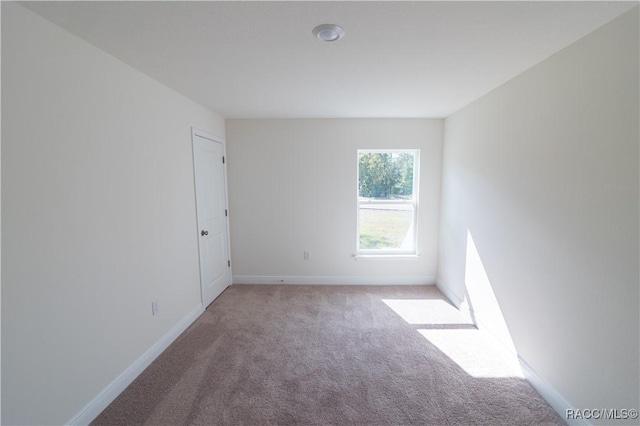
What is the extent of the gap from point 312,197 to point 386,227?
116 cm

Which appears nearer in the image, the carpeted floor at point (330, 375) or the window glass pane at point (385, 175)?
the carpeted floor at point (330, 375)

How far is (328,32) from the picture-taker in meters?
1.52

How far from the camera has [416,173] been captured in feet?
12.6

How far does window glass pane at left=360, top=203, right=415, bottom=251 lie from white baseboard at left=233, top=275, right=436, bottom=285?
0.44 metres

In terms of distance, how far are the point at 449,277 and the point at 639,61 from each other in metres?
2.67

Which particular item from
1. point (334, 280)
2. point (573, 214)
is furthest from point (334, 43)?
point (334, 280)

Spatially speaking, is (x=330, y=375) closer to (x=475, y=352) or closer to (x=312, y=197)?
(x=475, y=352)

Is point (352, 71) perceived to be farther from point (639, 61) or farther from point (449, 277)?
point (449, 277)

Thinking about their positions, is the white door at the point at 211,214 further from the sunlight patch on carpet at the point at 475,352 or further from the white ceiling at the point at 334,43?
the sunlight patch on carpet at the point at 475,352

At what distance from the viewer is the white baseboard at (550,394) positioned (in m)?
1.68

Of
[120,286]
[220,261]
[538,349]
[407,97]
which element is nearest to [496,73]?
[407,97]

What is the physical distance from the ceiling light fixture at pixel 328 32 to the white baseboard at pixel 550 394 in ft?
8.62

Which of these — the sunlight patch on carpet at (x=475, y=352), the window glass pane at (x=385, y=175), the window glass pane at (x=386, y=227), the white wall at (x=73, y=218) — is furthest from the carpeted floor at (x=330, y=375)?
the window glass pane at (x=385, y=175)

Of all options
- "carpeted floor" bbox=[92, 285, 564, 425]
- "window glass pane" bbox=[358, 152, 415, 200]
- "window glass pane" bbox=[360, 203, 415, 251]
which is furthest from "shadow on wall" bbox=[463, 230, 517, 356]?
"window glass pane" bbox=[358, 152, 415, 200]
